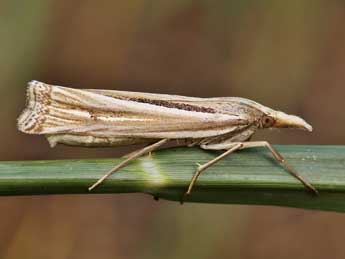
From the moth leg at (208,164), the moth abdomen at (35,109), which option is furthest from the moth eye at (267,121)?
the moth abdomen at (35,109)

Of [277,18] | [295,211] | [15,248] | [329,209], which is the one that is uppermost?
[277,18]

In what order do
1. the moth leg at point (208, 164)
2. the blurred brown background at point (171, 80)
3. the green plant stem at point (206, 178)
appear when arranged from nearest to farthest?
the green plant stem at point (206, 178), the moth leg at point (208, 164), the blurred brown background at point (171, 80)

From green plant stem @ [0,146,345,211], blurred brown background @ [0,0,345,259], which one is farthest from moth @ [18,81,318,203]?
blurred brown background @ [0,0,345,259]

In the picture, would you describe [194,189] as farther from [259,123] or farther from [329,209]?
[259,123]

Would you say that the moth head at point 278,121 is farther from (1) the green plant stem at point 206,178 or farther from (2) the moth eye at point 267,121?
(1) the green plant stem at point 206,178

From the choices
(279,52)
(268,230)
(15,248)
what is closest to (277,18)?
(279,52)

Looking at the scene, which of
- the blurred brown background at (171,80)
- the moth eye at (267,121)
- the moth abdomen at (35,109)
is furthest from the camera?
the blurred brown background at (171,80)

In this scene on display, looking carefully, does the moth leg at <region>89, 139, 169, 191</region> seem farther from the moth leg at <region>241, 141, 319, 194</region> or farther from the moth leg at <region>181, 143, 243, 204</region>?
the moth leg at <region>241, 141, 319, 194</region>
